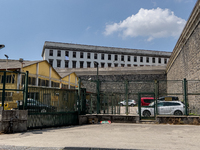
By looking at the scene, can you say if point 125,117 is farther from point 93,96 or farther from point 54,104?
point 54,104

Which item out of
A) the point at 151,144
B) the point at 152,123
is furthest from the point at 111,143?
the point at 152,123

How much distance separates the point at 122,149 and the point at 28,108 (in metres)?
5.34

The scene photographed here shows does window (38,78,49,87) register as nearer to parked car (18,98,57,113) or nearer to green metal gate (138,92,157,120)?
parked car (18,98,57,113)

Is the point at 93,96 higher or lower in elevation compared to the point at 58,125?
higher

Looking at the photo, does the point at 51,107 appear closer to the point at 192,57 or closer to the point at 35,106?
the point at 35,106

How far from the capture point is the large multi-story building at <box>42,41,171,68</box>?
7075cm

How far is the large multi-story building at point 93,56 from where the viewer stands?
70.8 metres

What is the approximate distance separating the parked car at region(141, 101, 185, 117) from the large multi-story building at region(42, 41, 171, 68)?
60.2 meters

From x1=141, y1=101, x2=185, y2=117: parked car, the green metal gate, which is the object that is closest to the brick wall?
x1=141, y1=101, x2=185, y2=117: parked car

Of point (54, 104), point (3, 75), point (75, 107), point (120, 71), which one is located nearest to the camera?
point (3, 75)

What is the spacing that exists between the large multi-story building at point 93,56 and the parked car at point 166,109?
197 feet

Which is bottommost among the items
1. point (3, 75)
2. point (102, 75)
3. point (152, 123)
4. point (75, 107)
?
point (152, 123)

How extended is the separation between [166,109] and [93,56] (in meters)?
64.2

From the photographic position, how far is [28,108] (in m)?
9.46
